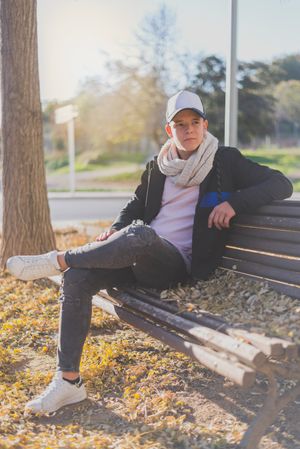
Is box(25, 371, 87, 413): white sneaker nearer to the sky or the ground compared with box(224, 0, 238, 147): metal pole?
nearer to the ground

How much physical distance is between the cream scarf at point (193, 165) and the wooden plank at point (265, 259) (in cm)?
51

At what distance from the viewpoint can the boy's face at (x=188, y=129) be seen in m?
3.35

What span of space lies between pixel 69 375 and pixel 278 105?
29579mm

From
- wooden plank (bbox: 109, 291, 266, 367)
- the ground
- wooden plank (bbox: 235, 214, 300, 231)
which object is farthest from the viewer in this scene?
wooden plank (bbox: 235, 214, 300, 231)

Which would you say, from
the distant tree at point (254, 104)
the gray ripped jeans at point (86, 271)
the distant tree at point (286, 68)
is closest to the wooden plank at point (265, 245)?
the gray ripped jeans at point (86, 271)

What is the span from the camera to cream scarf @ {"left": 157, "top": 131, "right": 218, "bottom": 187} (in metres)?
3.36

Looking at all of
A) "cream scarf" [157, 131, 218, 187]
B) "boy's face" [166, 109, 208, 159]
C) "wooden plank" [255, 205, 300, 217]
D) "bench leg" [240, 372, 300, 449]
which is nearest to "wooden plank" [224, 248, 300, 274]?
"wooden plank" [255, 205, 300, 217]

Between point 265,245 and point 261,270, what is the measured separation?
152 mm

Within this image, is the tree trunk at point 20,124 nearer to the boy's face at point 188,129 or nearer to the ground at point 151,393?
the ground at point 151,393

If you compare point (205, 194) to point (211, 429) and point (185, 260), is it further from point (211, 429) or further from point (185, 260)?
point (211, 429)

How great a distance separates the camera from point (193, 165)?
11.0 ft

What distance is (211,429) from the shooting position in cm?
278

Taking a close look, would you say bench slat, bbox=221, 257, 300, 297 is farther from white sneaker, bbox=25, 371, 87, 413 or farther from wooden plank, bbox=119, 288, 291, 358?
white sneaker, bbox=25, 371, 87, 413

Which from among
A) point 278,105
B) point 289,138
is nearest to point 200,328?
point 278,105
